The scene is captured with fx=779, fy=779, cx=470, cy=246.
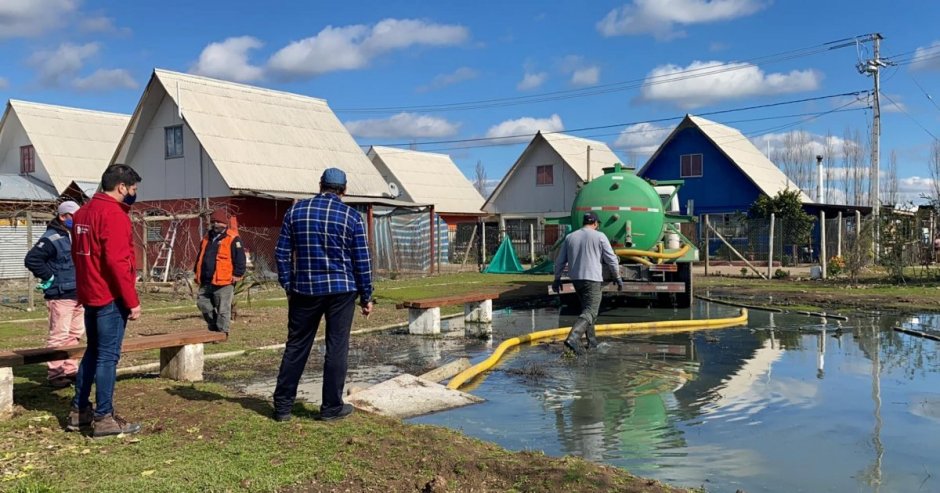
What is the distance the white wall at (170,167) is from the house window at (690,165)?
22309mm

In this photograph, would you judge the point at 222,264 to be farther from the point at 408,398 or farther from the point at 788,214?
the point at 788,214

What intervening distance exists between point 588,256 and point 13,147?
36383mm

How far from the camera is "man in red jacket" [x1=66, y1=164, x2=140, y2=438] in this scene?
563cm

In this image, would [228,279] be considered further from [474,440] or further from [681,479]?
[681,479]

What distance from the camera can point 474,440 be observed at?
5684mm

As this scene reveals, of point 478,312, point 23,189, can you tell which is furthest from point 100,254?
point 23,189

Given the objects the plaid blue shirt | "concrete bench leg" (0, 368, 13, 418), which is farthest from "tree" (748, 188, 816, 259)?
"concrete bench leg" (0, 368, 13, 418)

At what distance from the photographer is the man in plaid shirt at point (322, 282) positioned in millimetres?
6055

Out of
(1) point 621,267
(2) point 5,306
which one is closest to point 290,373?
(1) point 621,267

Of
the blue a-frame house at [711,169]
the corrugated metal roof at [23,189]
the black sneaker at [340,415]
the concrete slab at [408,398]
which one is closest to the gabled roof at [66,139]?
the corrugated metal roof at [23,189]

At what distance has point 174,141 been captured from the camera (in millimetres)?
28344

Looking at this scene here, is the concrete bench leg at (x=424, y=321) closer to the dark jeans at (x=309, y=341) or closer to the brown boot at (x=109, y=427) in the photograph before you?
the dark jeans at (x=309, y=341)

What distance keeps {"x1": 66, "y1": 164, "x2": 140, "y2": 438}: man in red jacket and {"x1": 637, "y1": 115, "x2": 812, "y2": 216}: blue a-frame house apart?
33791 mm

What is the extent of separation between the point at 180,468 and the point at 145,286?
1505 centimetres
